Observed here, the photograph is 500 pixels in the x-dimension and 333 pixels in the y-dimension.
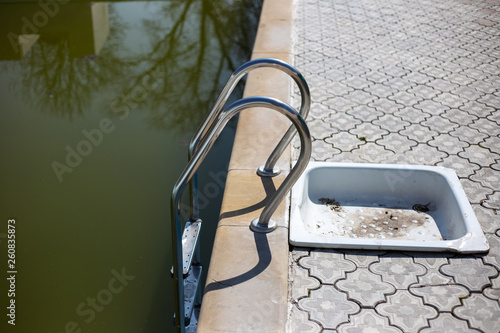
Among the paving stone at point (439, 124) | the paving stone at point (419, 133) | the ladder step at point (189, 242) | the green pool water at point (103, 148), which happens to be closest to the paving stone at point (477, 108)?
the paving stone at point (439, 124)

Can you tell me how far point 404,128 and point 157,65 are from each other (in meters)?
3.26

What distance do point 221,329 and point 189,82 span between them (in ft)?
13.0

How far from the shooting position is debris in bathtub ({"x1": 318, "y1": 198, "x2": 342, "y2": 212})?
3148 mm

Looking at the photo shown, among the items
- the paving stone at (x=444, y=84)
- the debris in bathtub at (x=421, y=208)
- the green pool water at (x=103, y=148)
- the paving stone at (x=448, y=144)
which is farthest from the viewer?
the paving stone at (x=444, y=84)

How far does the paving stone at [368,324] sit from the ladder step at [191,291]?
0.74 m

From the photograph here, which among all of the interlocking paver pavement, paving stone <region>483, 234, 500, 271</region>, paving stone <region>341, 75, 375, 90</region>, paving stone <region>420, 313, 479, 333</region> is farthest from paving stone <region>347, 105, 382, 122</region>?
paving stone <region>420, 313, 479, 333</region>

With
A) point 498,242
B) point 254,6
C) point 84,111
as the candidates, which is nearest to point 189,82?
point 84,111

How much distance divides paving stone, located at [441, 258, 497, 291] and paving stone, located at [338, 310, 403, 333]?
45cm

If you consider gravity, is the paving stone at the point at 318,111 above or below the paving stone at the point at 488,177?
above

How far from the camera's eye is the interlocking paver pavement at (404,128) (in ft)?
7.72

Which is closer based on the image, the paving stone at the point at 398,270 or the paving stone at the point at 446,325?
the paving stone at the point at 446,325

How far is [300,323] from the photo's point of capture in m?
2.26

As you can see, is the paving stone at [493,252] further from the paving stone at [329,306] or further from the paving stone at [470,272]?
the paving stone at [329,306]

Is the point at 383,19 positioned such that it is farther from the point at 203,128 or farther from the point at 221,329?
the point at 221,329
